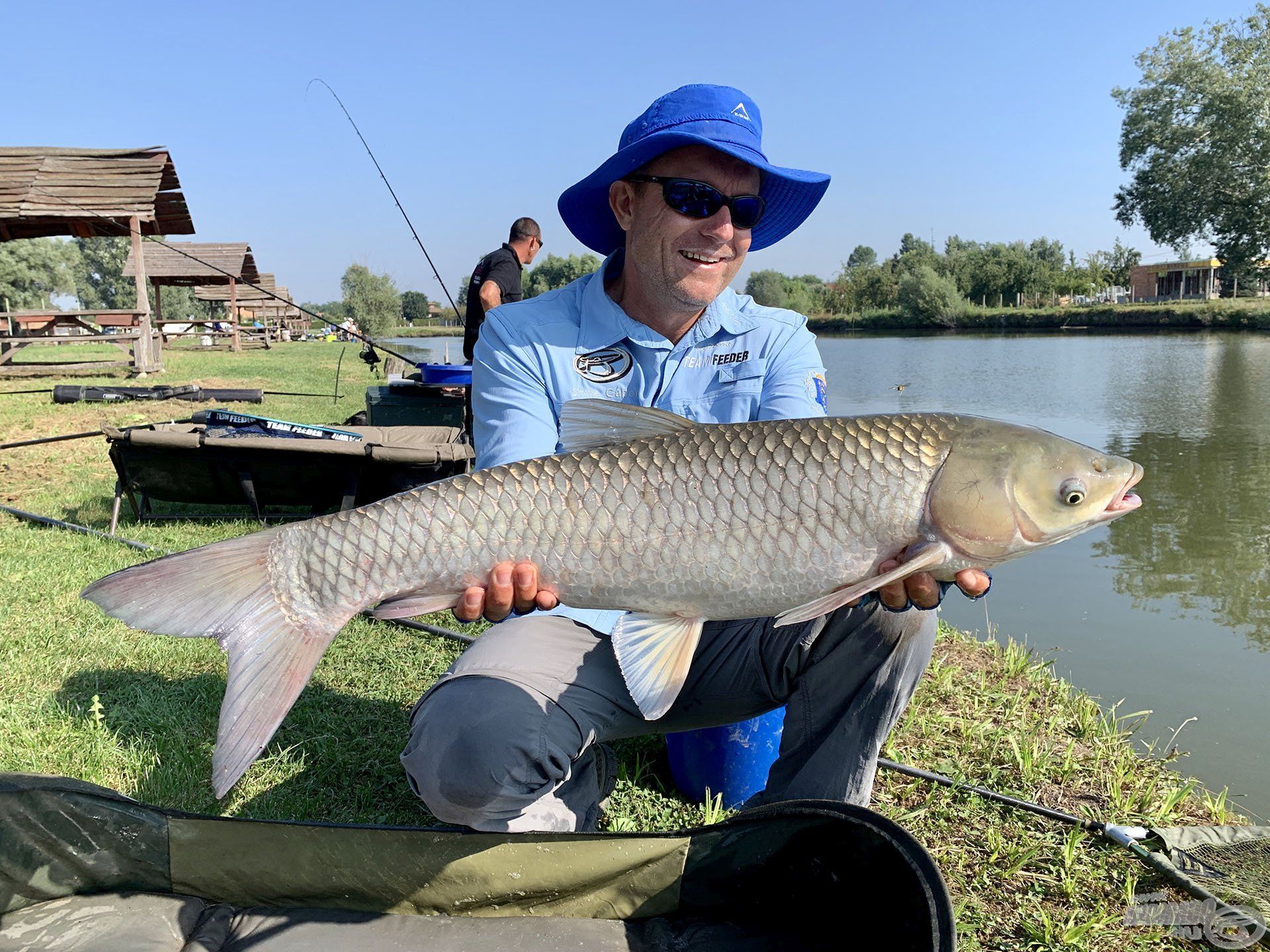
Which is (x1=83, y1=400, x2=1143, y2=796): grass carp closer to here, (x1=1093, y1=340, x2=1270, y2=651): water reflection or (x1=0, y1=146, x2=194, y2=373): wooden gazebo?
(x1=1093, y1=340, x2=1270, y2=651): water reflection

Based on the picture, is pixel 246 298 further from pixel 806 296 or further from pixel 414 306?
pixel 414 306

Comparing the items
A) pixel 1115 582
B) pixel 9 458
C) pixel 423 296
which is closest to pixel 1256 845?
pixel 1115 582

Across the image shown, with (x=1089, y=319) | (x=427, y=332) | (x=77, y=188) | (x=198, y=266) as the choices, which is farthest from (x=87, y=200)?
(x=427, y=332)

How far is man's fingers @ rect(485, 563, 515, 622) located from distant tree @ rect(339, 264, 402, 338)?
45679mm

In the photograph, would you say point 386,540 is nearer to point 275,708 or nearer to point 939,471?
point 275,708

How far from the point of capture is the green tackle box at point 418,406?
626 centimetres

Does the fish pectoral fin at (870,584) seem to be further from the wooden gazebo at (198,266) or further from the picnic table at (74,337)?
the wooden gazebo at (198,266)

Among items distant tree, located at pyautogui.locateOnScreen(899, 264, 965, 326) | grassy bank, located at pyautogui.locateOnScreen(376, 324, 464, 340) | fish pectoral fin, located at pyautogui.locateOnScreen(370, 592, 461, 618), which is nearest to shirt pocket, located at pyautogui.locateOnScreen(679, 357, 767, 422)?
fish pectoral fin, located at pyautogui.locateOnScreen(370, 592, 461, 618)

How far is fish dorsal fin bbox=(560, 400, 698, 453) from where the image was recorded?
1.73 meters

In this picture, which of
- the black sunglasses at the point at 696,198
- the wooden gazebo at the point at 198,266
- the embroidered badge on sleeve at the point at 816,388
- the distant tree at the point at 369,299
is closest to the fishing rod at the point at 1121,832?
the embroidered badge on sleeve at the point at 816,388

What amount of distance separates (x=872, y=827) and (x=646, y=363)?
1.27 meters

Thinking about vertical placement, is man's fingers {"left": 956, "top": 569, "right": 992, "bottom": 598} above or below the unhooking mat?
above

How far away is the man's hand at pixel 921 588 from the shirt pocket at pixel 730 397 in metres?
0.72

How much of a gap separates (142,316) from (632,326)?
13276mm
